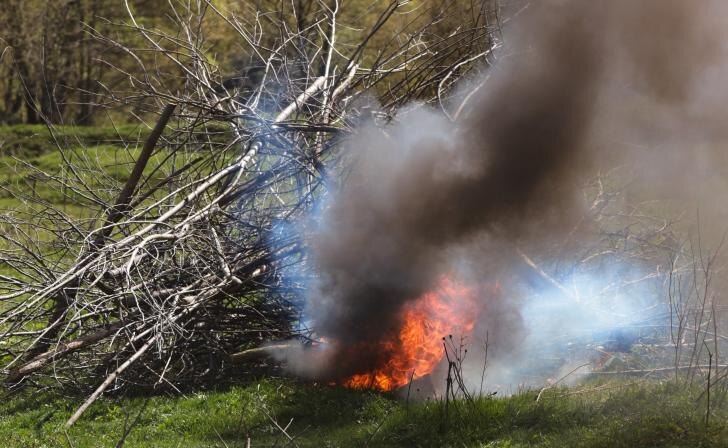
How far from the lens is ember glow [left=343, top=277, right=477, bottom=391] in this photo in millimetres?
9375

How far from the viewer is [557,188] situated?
9.84 meters

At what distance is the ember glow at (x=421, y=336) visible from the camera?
938 cm

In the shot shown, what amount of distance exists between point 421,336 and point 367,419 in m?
1.33

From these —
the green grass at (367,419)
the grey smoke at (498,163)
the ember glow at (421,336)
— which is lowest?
the green grass at (367,419)

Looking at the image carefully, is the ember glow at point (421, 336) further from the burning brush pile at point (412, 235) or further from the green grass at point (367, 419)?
the green grass at point (367, 419)

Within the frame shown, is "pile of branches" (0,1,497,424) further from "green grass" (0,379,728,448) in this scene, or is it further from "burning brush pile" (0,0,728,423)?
"green grass" (0,379,728,448)

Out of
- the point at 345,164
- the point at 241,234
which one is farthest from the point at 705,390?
the point at 241,234

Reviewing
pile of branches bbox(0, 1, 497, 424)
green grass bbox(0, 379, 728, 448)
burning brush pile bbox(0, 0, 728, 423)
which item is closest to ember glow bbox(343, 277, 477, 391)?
burning brush pile bbox(0, 0, 728, 423)

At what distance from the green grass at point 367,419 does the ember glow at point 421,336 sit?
41cm

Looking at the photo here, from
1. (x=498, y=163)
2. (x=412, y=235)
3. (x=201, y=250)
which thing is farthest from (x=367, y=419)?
(x=201, y=250)

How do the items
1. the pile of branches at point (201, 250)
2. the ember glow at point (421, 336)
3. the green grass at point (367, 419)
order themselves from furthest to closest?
the pile of branches at point (201, 250)
the ember glow at point (421, 336)
the green grass at point (367, 419)

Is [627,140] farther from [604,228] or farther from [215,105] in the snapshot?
[215,105]

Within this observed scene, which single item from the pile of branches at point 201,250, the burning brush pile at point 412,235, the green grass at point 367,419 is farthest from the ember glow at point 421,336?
the pile of branches at point 201,250

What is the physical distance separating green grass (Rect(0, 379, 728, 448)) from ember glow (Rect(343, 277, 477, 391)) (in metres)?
0.41
